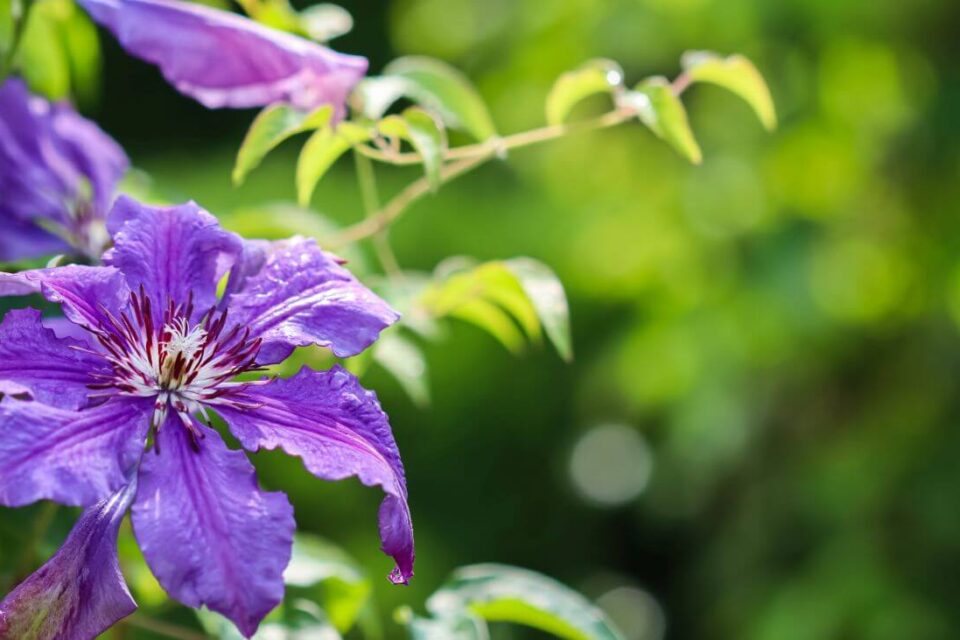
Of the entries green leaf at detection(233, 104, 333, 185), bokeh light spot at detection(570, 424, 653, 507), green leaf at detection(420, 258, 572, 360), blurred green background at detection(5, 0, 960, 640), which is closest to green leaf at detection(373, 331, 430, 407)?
green leaf at detection(420, 258, 572, 360)

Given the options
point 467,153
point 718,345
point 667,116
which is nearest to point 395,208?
point 467,153

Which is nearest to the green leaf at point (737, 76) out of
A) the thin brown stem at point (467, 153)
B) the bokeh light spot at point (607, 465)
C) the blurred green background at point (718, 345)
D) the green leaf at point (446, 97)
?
the thin brown stem at point (467, 153)

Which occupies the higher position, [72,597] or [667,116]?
[667,116]

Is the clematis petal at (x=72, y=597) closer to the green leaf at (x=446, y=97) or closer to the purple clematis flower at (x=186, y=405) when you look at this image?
the purple clematis flower at (x=186, y=405)

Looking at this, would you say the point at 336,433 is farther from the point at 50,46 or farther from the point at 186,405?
the point at 50,46

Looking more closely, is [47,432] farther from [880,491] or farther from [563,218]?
[563,218]

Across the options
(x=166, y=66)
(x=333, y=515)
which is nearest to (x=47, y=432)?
(x=166, y=66)

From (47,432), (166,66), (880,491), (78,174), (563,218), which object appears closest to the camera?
(47,432)
